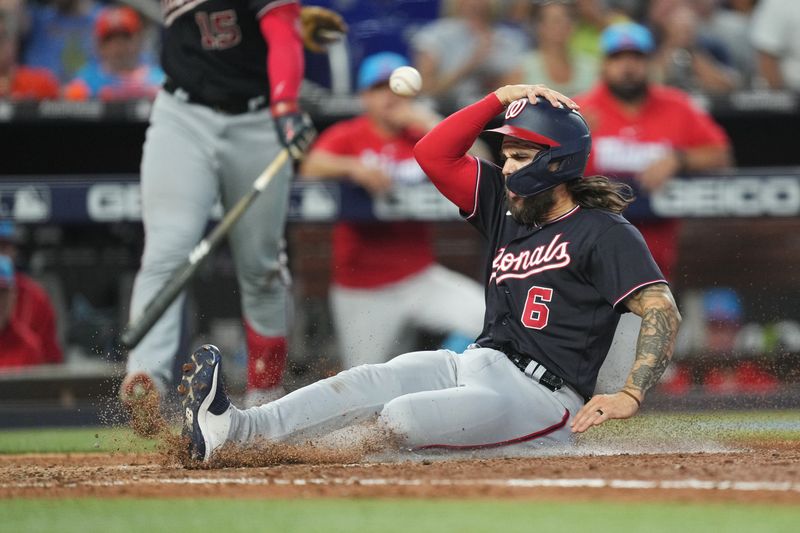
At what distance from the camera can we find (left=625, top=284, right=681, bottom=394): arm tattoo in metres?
4.11

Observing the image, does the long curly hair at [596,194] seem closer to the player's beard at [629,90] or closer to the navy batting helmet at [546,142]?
the navy batting helmet at [546,142]

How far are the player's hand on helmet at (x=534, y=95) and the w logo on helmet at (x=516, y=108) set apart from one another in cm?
2

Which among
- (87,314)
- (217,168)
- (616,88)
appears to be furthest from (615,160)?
(87,314)

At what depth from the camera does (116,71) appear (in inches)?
340

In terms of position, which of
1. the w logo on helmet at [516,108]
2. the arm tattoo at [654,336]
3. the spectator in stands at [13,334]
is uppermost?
the w logo on helmet at [516,108]

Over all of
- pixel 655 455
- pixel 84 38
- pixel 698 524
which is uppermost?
pixel 84 38

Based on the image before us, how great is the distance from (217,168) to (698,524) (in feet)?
11.4

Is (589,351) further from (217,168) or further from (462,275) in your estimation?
(462,275)

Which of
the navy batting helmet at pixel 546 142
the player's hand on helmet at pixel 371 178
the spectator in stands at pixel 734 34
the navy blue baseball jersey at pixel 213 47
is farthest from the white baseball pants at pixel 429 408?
the spectator in stands at pixel 734 34

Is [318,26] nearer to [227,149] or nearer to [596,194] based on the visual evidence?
[227,149]

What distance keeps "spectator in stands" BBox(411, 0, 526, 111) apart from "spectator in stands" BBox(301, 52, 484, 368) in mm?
616

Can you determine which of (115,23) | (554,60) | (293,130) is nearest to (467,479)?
(293,130)

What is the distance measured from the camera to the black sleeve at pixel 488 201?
4730mm

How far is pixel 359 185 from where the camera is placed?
7520 millimetres
